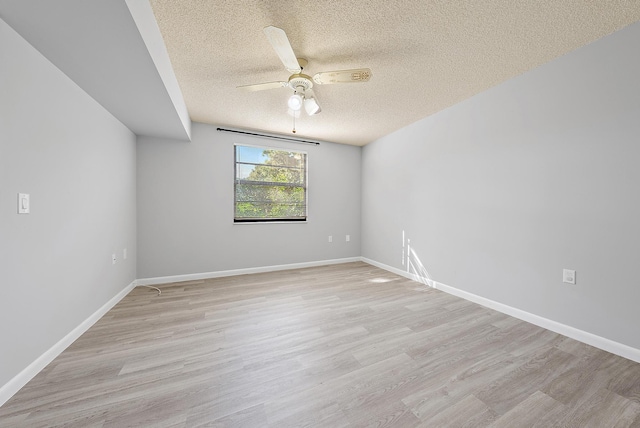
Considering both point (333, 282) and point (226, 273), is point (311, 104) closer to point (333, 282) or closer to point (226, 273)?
point (333, 282)

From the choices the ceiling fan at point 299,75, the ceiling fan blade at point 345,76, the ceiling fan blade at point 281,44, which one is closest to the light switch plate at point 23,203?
the ceiling fan at point 299,75

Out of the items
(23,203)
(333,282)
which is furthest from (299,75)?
(333,282)

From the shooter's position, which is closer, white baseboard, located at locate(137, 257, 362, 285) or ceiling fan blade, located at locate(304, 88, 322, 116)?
ceiling fan blade, located at locate(304, 88, 322, 116)

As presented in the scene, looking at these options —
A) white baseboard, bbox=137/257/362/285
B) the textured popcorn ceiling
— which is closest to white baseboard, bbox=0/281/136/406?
white baseboard, bbox=137/257/362/285

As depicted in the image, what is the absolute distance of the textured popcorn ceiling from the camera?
4.79ft

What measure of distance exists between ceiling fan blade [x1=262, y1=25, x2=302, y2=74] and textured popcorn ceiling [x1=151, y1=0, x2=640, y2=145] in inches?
6.4

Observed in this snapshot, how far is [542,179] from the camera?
2.10m

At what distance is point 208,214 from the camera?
11.6ft

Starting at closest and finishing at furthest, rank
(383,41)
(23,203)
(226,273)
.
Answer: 1. (23,203)
2. (383,41)
3. (226,273)

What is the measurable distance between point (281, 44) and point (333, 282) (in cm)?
283

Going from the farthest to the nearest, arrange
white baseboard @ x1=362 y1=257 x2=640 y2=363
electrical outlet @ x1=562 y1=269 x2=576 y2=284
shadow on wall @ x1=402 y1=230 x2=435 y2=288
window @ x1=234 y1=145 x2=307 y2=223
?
1. window @ x1=234 y1=145 x2=307 y2=223
2. shadow on wall @ x1=402 y1=230 x2=435 y2=288
3. electrical outlet @ x1=562 y1=269 x2=576 y2=284
4. white baseboard @ x1=362 y1=257 x2=640 y2=363

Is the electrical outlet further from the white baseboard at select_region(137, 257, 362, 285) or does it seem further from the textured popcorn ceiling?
the white baseboard at select_region(137, 257, 362, 285)

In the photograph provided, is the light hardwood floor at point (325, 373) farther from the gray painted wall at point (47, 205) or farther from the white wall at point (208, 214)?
the white wall at point (208, 214)

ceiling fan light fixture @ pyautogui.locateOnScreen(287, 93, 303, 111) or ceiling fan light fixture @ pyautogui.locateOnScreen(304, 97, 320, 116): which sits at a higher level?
ceiling fan light fixture @ pyautogui.locateOnScreen(304, 97, 320, 116)
